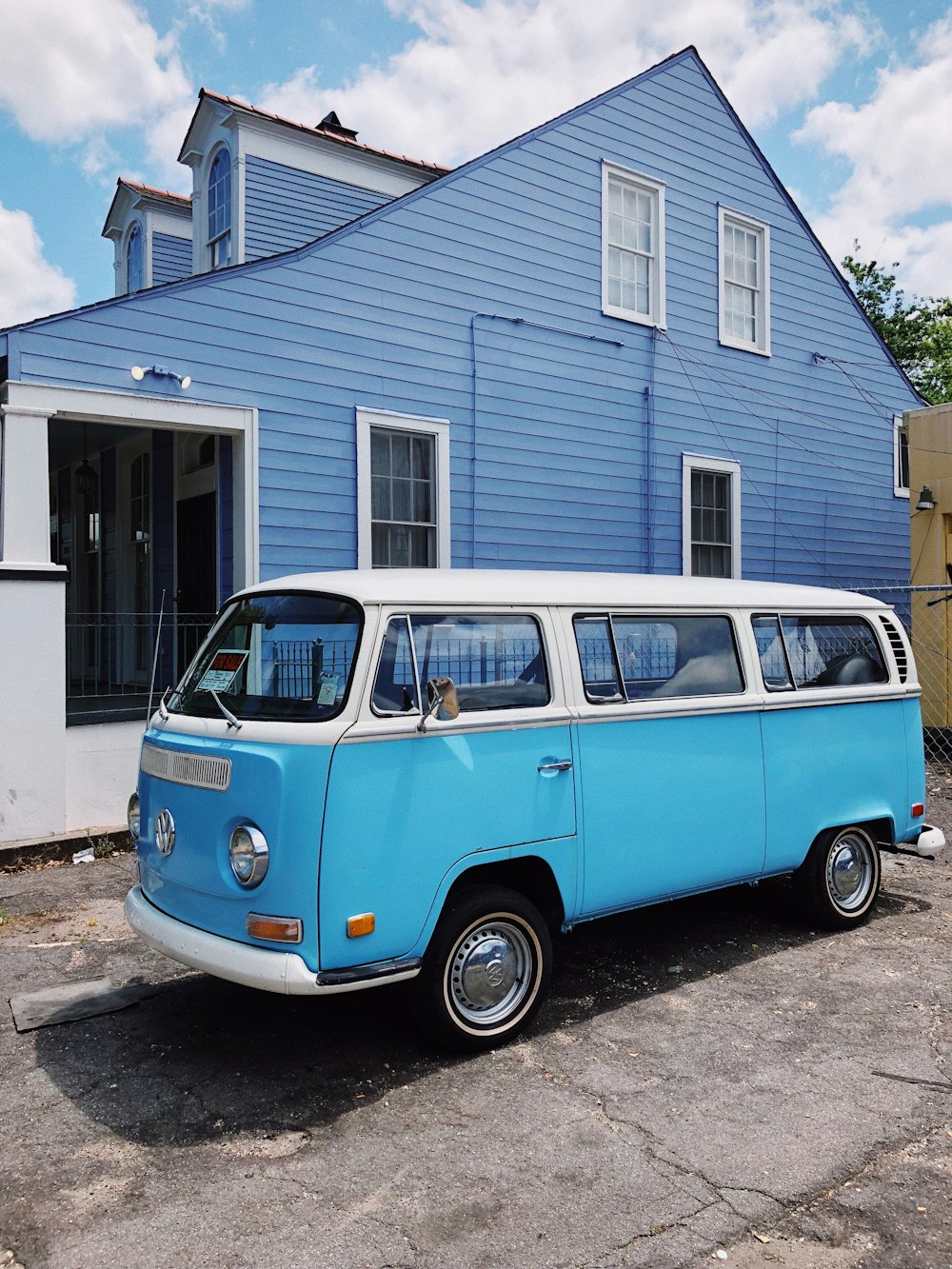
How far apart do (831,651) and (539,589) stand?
7.19ft

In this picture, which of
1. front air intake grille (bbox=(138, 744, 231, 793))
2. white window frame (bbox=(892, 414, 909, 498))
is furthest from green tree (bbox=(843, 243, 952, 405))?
front air intake grille (bbox=(138, 744, 231, 793))

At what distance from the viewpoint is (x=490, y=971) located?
427cm

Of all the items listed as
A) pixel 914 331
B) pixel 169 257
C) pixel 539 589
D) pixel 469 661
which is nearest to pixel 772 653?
pixel 539 589

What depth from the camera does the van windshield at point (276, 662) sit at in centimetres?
404

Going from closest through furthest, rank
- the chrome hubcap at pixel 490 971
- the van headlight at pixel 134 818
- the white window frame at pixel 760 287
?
1. the chrome hubcap at pixel 490 971
2. the van headlight at pixel 134 818
3. the white window frame at pixel 760 287

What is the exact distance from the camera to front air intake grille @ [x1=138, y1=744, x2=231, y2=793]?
3969 mm

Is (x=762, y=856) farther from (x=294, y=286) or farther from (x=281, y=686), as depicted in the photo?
(x=294, y=286)

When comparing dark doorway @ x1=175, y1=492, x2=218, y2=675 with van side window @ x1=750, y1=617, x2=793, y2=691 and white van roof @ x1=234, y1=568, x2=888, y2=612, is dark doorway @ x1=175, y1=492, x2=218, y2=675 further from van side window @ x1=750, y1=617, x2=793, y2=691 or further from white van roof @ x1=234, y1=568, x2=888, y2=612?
van side window @ x1=750, y1=617, x2=793, y2=691

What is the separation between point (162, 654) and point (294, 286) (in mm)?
3902

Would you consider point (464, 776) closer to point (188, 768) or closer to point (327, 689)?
point (327, 689)

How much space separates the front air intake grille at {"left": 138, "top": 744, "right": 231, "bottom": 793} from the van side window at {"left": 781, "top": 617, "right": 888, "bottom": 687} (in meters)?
3.24

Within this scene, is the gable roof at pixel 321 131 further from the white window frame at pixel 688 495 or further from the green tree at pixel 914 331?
the green tree at pixel 914 331

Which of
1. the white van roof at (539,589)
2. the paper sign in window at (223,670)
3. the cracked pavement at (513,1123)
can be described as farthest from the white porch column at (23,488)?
the paper sign in window at (223,670)

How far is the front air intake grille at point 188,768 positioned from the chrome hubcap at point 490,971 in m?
1.19
